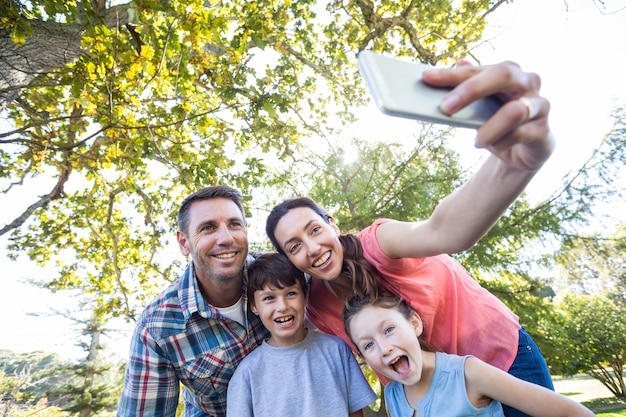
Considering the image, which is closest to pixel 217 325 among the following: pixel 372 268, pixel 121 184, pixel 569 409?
pixel 372 268

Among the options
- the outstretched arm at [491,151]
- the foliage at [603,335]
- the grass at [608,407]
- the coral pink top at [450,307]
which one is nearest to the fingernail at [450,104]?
the outstretched arm at [491,151]

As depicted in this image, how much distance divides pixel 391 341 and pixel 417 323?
162 millimetres

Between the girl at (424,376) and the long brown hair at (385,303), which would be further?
the long brown hair at (385,303)

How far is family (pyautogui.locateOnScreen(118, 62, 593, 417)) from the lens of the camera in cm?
101

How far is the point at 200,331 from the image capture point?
2.18 meters

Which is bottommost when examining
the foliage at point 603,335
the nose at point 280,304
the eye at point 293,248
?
the foliage at point 603,335

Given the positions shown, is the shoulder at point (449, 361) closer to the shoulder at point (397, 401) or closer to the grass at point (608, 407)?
the shoulder at point (397, 401)

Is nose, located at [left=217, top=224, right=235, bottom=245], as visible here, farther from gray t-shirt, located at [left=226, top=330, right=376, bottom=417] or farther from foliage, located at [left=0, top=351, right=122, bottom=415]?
foliage, located at [left=0, top=351, right=122, bottom=415]

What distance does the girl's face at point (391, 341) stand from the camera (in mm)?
1573

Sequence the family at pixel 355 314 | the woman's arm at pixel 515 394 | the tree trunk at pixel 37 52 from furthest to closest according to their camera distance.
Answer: the tree trunk at pixel 37 52 → the woman's arm at pixel 515 394 → the family at pixel 355 314

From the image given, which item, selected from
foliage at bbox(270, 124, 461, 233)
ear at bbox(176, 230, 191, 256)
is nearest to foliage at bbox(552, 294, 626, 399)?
foliage at bbox(270, 124, 461, 233)

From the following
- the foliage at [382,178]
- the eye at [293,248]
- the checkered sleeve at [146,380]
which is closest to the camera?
the eye at [293,248]

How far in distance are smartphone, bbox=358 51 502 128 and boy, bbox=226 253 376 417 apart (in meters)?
1.49

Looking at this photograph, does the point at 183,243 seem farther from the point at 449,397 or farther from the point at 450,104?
the point at 450,104
